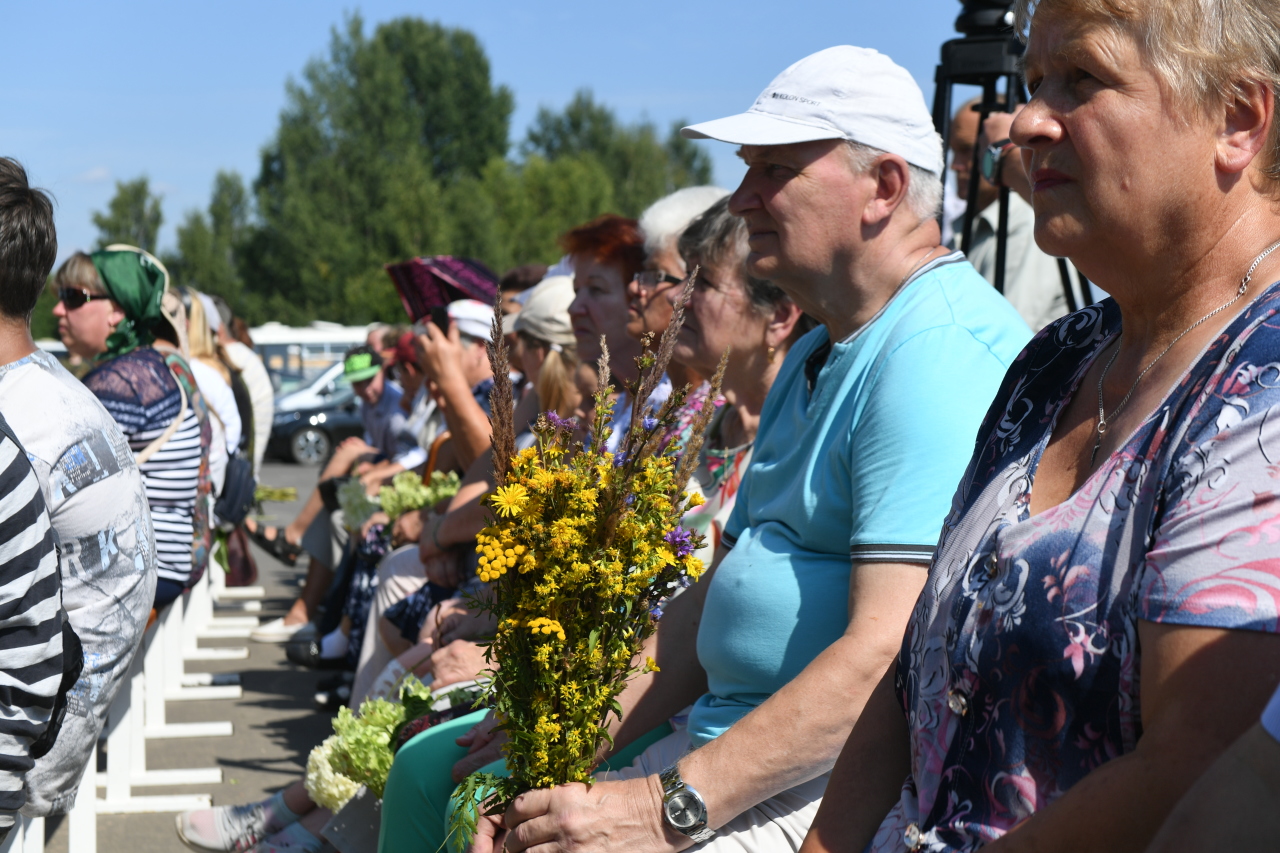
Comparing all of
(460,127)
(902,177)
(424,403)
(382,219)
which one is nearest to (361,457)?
(424,403)

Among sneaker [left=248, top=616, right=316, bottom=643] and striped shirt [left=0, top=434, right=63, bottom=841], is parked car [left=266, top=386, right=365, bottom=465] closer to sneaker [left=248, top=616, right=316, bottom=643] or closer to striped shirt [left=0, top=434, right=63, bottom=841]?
sneaker [left=248, top=616, right=316, bottom=643]

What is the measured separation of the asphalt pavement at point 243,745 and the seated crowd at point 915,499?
817 millimetres

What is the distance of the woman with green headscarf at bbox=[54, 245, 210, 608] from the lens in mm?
4695

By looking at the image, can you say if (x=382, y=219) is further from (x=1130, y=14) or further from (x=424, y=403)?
(x=1130, y=14)

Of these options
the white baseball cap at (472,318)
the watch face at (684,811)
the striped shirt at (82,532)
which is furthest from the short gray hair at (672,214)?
the watch face at (684,811)

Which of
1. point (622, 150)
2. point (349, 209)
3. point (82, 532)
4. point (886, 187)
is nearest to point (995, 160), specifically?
point (886, 187)

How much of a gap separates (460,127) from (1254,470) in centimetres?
6089

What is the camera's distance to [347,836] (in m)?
3.35

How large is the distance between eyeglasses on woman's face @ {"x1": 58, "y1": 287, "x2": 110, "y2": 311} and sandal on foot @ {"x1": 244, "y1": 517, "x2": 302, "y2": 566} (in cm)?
413

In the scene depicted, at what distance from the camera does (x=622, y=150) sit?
64500 millimetres

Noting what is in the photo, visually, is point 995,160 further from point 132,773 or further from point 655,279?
point 132,773

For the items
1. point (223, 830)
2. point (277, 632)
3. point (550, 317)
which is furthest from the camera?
point (277, 632)

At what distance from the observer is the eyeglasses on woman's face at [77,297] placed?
16.8 feet

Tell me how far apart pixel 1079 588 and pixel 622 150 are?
65.1m
